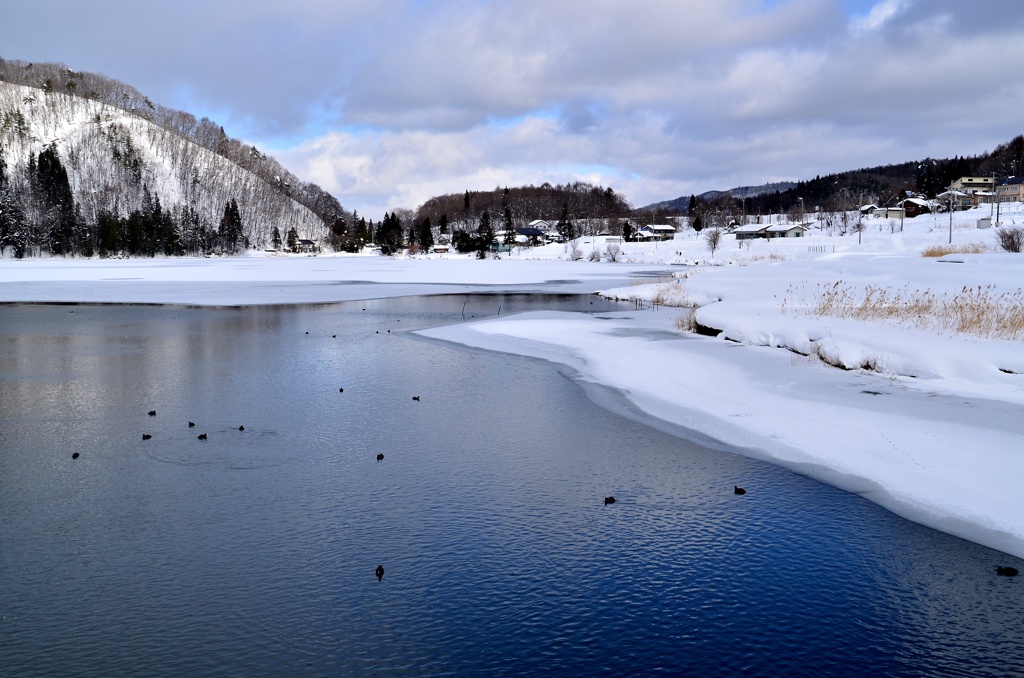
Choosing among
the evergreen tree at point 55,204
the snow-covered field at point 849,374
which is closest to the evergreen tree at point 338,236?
the evergreen tree at point 55,204

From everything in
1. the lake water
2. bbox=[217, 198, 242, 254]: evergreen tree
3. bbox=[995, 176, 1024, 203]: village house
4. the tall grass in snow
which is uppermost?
bbox=[995, 176, 1024, 203]: village house

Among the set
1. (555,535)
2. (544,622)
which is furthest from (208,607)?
(555,535)

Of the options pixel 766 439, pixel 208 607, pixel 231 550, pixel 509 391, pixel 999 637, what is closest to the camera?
pixel 999 637

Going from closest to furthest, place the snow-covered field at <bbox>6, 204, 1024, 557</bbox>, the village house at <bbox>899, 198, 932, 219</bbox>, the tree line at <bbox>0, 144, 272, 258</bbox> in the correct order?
1. the snow-covered field at <bbox>6, 204, 1024, 557</bbox>
2. the tree line at <bbox>0, 144, 272, 258</bbox>
3. the village house at <bbox>899, 198, 932, 219</bbox>

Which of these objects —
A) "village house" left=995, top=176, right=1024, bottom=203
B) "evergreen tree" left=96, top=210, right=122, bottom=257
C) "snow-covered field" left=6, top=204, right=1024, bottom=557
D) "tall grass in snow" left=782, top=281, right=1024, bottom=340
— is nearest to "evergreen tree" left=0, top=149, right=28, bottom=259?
"evergreen tree" left=96, top=210, right=122, bottom=257

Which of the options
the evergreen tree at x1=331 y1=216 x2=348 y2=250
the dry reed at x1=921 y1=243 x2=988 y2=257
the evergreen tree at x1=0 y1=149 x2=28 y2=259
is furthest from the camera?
the evergreen tree at x1=331 y1=216 x2=348 y2=250

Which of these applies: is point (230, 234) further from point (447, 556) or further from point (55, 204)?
point (447, 556)

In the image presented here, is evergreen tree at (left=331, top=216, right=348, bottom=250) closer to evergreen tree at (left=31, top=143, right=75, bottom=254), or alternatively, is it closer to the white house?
evergreen tree at (left=31, top=143, right=75, bottom=254)

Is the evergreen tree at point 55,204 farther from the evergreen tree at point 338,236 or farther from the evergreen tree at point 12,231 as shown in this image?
the evergreen tree at point 338,236

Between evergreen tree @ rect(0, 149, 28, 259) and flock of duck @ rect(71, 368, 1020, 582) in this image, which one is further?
evergreen tree @ rect(0, 149, 28, 259)

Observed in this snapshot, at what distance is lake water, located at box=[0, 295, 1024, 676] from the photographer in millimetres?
5711

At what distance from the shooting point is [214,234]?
14488 centimetres

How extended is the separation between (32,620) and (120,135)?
224665 millimetres

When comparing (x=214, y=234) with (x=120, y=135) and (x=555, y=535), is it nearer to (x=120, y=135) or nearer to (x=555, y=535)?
A: (x=120, y=135)
